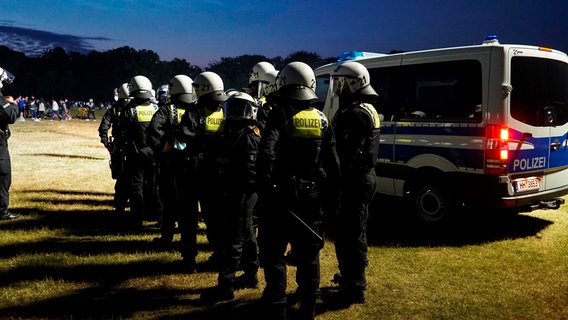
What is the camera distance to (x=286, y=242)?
3.48 m

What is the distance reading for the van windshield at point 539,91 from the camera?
577cm

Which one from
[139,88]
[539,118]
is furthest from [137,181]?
[539,118]

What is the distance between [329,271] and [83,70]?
120 metres

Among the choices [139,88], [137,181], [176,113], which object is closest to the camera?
[176,113]

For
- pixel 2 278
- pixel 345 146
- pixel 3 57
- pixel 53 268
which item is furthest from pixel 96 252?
pixel 3 57

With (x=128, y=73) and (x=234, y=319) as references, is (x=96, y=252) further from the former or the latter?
(x=128, y=73)

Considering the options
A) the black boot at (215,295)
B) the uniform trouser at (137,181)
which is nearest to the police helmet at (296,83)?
the black boot at (215,295)

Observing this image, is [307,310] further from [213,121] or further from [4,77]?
[4,77]

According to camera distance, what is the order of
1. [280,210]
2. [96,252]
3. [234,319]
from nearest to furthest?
[280,210] < [234,319] < [96,252]

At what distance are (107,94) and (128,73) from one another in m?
7.91

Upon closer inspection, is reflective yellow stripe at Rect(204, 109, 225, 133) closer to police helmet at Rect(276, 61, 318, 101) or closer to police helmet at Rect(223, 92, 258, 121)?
police helmet at Rect(223, 92, 258, 121)

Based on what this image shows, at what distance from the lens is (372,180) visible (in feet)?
13.6

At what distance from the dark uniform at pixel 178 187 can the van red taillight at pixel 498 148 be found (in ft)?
12.8

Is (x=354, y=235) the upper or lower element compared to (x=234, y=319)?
upper
